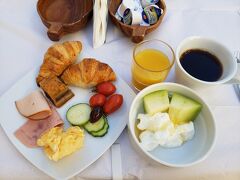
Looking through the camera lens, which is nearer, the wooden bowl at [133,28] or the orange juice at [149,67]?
the orange juice at [149,67]

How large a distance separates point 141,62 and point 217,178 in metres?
0.41

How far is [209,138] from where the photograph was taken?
752 millimetres

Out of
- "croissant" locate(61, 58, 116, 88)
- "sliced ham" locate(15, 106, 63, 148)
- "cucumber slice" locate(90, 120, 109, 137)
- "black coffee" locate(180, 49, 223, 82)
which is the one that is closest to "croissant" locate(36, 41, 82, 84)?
"croissant" locate(61, 58, 116, 88)

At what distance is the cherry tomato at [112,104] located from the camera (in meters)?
0.85

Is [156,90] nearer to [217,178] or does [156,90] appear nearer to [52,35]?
[217,178]

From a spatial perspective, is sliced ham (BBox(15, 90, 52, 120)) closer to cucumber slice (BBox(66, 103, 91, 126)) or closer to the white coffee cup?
cucumber slice (BBox(66, 103, 91, 126))

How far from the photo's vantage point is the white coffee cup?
2.74 ft

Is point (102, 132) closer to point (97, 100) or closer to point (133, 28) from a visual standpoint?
point (97, 100)

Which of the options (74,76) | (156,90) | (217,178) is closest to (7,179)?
(74,76)

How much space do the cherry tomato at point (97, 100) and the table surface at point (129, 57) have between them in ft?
0.39

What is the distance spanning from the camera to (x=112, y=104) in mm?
852

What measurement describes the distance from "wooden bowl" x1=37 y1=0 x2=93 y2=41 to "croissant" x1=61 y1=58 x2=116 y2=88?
151mm

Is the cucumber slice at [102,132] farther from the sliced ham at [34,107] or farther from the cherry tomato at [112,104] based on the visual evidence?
the sliced ham at [34,107]

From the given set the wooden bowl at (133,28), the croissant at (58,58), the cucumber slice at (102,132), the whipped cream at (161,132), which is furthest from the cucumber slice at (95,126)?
the wooden bowl at (133,28)
